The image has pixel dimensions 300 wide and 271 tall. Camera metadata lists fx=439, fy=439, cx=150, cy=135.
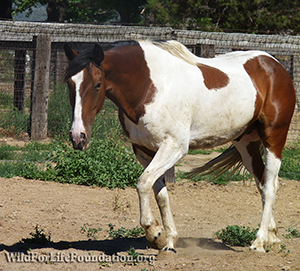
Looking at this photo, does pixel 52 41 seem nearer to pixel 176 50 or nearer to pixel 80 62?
pixel 176 50

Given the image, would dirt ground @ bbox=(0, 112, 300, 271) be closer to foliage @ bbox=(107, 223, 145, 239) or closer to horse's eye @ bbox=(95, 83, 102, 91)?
foliage @ bbox=(107, 223, 145, 239)

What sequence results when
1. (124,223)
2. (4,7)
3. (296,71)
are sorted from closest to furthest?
(124,223) < (296,71) < (4,7)

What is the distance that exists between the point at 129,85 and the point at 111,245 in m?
1.56

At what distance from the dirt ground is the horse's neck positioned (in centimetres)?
124

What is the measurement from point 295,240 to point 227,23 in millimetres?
13027

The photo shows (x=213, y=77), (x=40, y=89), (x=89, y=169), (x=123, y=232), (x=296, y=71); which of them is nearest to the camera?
(x=213, y=77)

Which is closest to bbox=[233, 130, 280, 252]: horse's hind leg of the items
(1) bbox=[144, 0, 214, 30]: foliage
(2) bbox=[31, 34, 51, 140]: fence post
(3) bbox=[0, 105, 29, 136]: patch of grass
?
(2) bbox=[31, 34, 51, 140]: fence post

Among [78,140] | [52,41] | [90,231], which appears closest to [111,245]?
[90,231]

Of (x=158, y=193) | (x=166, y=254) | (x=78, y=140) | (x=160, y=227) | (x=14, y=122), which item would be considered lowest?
(x=14, y=122)

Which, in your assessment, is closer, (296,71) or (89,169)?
(89,169)

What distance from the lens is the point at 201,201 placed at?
5.73m

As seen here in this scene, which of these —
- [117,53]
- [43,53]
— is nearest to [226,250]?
[117,53]

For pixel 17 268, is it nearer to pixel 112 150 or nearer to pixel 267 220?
pixel 267 220

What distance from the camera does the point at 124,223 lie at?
15.8 feet
